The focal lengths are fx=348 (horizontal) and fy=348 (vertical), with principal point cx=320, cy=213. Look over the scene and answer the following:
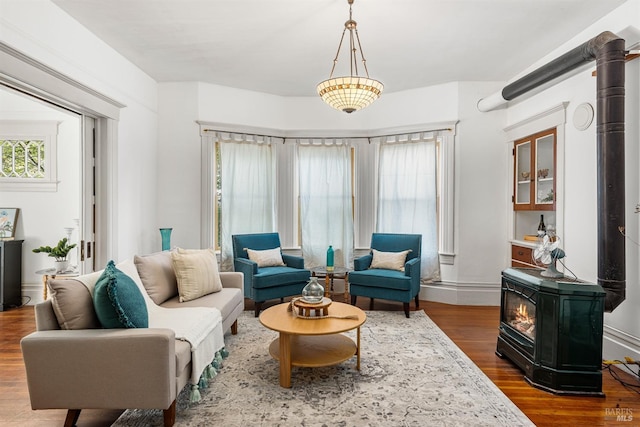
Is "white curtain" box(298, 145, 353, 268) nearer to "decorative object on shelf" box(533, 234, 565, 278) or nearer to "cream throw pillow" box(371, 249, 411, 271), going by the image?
"cream throw pillow" box(371, 249, 411, 271)

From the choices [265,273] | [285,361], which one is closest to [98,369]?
[285,361]

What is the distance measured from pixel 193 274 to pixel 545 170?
3.92m

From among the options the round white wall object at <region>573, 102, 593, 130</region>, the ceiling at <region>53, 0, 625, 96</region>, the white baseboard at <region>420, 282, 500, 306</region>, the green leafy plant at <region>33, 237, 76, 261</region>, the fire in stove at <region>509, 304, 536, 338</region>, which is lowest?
the white baseboard at <region>420, 282, 500, 306</region>

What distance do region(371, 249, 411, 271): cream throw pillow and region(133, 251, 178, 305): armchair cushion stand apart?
8.25 feet

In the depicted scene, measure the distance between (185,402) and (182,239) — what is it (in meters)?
2.70

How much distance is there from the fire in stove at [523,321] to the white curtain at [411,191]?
1911 millimetres

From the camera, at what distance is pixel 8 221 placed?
4.66 m

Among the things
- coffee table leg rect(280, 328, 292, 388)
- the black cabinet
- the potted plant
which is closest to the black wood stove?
coffee table leg rect(280, 328, 292, 388)

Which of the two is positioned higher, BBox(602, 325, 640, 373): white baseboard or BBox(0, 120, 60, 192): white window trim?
BBox(0, 120, 60, 192): white window trim

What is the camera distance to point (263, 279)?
4.15 m

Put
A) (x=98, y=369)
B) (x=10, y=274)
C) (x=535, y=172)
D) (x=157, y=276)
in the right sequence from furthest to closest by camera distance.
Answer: (x=10, y=274) → (x=535, y=172) → (x=157, y=276) → (x=98, y=369)

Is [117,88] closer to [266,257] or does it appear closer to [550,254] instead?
[266,257]

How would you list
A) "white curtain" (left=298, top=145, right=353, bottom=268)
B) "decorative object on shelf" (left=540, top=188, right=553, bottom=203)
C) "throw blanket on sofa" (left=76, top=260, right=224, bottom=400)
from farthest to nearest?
"white curtain" (left=298, top=145, right=353, bottom=268) → "decorative object on shelf" (left=540, top=188, right=553, bottom=203) → "throw blanket on sofa" (left=76, top=260, right=224, bottom=400)

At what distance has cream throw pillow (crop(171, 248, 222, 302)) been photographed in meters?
3.13
